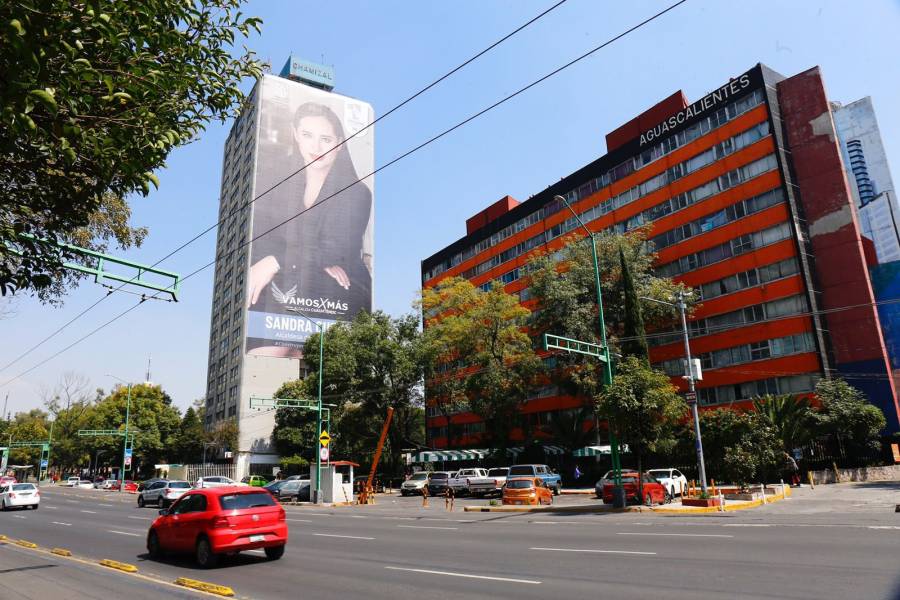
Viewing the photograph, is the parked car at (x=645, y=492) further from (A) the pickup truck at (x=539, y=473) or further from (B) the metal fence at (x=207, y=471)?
(B) the metal fence at (x=207, y=471)

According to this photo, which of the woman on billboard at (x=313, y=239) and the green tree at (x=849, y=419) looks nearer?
the green tree at (x=849, y=419)

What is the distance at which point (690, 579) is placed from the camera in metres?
8.49

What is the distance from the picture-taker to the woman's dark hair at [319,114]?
93000mm

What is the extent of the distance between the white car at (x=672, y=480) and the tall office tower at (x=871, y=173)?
74.6 metres

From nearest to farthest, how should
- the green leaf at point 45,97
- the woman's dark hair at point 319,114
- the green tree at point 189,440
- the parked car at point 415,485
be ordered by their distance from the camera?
the green leaf at point 45,97 → the parked car at point 415,485 → the green tree at point 189,440 → the woman's dark hair at point 319,114

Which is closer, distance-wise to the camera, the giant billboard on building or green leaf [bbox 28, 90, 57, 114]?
green leaf [bbox 28, 90, 57, 114]

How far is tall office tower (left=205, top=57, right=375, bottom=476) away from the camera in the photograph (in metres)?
79.3

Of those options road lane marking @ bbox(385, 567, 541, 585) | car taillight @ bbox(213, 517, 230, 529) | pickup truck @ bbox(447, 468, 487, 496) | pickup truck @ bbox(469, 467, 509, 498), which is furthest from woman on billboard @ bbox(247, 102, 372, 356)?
road lane marking @ bbox(385, 567, 541, 585)

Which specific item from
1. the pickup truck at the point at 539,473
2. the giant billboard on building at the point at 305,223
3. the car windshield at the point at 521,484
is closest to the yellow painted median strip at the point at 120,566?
the car windshield at the point at 521,484

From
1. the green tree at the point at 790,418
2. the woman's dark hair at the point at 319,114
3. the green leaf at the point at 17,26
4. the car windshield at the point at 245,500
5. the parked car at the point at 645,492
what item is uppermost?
the woman's dark hair at the point at 319,114

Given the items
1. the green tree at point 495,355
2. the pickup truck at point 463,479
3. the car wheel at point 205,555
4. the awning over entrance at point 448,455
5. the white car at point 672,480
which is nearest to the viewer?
the car wheel at point 205,555

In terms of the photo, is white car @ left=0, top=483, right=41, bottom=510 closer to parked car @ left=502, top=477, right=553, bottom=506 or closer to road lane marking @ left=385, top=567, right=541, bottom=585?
parked car @ left=502, top=477, right=553, bottom=506

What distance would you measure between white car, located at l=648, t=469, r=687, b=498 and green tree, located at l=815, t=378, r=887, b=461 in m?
11.5

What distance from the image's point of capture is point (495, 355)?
50438 millimetres
